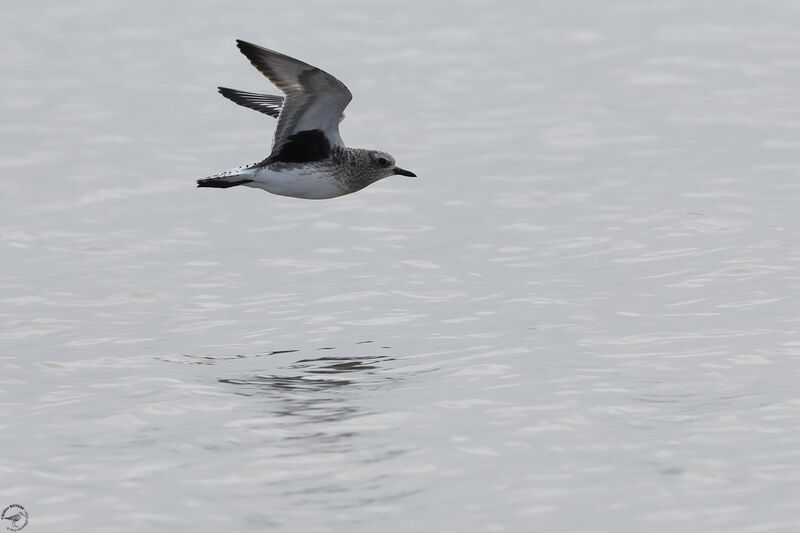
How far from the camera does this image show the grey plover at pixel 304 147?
484 inches

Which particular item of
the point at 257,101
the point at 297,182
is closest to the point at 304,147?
the point at 297,182

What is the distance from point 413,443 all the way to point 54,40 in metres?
16.4

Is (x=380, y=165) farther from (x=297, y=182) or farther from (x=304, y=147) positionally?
(x=297, y=182)

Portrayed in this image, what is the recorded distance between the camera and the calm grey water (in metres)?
8.48

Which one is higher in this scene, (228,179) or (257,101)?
(257,101)

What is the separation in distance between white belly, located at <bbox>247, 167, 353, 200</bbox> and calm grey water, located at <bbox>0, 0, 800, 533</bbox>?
1.03m

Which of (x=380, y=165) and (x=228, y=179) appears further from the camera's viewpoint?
(x=380, y=165)

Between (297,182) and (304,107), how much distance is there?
2.17ft

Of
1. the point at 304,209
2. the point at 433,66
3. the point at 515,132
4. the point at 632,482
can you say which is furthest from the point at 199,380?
the point at 433,66

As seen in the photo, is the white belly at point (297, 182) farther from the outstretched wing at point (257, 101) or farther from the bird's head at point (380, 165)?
the outstretched wing at point (257, 101)

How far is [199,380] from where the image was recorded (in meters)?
10.8

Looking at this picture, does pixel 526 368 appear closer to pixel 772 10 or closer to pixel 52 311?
pixel 52 311

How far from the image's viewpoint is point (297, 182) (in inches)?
500

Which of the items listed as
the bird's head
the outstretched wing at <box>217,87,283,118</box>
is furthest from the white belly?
the outstretched wing at <box>217,87,283,118</box>
